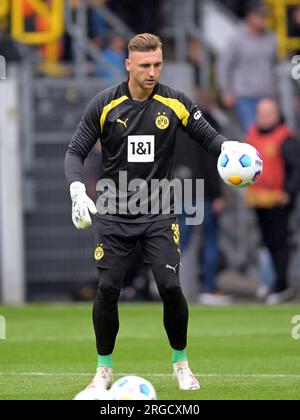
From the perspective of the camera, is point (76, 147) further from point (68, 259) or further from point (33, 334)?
point (68, 259)

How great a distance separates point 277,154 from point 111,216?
28.1 ft

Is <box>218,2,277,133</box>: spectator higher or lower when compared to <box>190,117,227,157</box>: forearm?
higher

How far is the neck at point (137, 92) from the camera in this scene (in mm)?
9375

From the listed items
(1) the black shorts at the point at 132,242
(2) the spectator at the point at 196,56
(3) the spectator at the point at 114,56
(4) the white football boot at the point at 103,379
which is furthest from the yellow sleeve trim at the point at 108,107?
(2) the spectator at the point at 196,56

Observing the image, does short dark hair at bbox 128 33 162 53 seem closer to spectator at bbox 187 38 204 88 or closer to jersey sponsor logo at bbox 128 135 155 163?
jersey sponsor logo at bbox 128 135 155 163

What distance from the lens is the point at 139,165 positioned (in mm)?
9398

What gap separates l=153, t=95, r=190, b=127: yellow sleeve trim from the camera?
9.44m

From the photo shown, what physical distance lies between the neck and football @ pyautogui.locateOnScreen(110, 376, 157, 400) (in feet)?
8.08

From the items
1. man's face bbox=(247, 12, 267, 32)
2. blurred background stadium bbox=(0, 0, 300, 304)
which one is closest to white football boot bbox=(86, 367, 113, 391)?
blurred background stadium bbox=(0, 0, 300, 304)

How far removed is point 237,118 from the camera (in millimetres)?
20109

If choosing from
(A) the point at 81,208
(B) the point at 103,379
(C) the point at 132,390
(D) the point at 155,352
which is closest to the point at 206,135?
(A) the point at 81,208

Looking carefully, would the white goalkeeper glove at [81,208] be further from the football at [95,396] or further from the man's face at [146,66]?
the football at [95,396]

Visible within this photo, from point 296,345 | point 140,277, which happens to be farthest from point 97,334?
point 140,277
